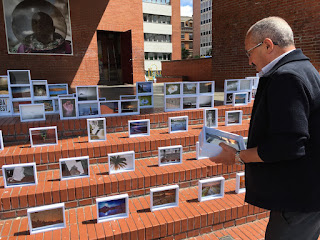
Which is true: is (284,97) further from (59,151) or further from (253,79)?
(253,79)

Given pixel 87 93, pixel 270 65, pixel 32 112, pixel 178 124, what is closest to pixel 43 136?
pixel 32 112

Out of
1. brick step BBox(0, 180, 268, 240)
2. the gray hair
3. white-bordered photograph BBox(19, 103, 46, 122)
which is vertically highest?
the gray hair

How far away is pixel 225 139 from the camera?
1602 mm

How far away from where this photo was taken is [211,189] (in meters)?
2.84

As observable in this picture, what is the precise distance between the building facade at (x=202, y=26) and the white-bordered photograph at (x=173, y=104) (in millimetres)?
52018

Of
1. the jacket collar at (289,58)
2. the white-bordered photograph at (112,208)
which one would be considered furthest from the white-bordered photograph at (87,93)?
the jacket collar at (289,58)

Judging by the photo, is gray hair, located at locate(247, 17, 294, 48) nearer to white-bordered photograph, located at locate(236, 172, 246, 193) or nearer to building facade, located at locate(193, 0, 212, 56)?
white-bordered photograph, located at locate(236, 172, 246, 193)

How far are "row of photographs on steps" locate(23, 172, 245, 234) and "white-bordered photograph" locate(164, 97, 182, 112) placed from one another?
181cm

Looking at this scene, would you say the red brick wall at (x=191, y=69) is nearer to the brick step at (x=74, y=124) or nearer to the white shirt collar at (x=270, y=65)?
the brick step at (x=74, y=124)

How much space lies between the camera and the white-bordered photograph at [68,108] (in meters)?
3.69

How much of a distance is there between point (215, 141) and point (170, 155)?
1554mm

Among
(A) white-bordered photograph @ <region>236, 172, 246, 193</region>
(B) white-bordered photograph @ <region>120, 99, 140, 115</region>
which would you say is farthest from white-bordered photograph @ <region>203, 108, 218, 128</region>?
(A) white-bordered photograph @ <region>236, 172, 246, 193</region>

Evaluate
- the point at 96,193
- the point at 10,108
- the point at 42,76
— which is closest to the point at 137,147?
the point at 96,193

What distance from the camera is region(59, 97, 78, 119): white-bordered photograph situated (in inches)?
145
